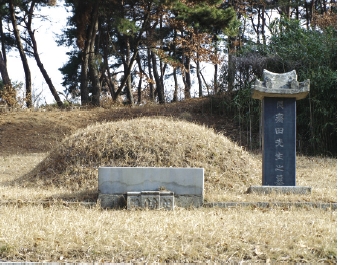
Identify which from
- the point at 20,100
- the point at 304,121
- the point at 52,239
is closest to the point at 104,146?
the point at 52,239

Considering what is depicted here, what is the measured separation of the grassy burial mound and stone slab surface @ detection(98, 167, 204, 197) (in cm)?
140

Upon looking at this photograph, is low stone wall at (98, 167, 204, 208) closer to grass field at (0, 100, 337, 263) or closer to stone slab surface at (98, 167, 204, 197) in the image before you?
stone slab surface at (98, 167, 204, 197)

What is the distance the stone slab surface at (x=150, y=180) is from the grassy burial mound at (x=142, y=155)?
1.40m

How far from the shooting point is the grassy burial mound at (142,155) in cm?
889

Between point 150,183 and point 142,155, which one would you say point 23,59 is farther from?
point 150,183

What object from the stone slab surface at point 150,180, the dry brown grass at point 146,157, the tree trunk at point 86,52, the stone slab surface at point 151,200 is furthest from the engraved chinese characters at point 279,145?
the tree trunk at point 86,52

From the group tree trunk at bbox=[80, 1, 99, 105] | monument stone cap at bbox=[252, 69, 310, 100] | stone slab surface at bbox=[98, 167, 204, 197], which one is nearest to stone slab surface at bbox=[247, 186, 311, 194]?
stone slab surface at bbox=[98, 167, 204, 197]

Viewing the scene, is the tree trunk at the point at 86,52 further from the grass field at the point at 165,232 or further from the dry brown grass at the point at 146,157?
the grass field at the point at 165,232

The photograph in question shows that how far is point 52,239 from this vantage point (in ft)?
14.6

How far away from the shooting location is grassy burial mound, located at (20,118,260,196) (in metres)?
8.89

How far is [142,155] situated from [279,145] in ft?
8.23

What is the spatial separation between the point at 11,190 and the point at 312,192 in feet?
15.9

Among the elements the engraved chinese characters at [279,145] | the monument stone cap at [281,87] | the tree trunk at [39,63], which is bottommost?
the engraved chinese characters at [279,145]

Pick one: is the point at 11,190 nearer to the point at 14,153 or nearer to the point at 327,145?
the point at 14,153
